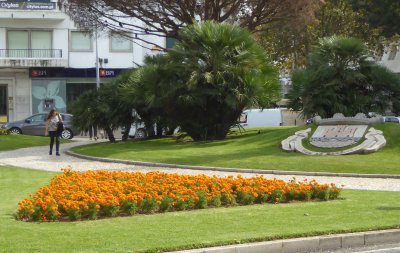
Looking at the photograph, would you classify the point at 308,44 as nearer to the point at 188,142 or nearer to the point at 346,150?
the point at 188,142

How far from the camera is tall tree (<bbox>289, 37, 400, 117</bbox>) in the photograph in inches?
992

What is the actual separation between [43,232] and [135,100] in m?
18.6

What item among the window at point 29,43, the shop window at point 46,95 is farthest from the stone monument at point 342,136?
the window at point 29,43

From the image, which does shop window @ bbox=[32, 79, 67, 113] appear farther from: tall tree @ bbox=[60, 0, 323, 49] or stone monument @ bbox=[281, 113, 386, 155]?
stone monument @ bbox=[281, 113, 386, 155]

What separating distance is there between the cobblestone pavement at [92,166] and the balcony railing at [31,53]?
20.9 m

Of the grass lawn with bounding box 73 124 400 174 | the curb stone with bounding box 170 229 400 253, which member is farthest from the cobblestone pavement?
the curb stone with bounding box 170 229 400 253

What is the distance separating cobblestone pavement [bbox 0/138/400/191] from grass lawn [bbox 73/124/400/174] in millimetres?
873

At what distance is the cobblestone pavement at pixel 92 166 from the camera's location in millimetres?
16016

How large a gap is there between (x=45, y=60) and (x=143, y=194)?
Result: 3896 centimetres

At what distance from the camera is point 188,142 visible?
27359mm

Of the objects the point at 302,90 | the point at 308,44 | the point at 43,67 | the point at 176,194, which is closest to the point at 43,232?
the point at 176,194

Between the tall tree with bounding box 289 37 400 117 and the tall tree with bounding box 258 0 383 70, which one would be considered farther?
the tall tree with bounding box 258 0 383 70

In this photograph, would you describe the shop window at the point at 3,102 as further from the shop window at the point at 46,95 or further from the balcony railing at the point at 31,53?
the balcony railing at the point at 31,53

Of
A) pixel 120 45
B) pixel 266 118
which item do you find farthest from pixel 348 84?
pixel 120 45
